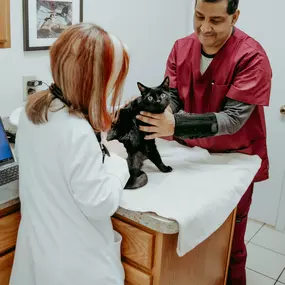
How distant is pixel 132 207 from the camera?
1.13 m

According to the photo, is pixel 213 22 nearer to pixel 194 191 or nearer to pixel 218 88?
pixel 218 88

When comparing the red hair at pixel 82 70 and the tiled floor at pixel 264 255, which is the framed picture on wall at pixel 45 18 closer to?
the red hair at pixel 82 70

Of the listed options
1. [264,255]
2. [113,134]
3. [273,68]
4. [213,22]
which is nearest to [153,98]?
[113,134]

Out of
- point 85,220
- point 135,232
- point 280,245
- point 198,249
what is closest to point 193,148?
point 198,249

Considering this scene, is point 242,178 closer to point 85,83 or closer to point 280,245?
point 85,83

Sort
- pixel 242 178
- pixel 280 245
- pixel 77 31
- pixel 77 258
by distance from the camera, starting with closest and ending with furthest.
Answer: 1. pixel 77 31
2. pixel 77 258
3. pixel 242 178
4. pixel 280 245

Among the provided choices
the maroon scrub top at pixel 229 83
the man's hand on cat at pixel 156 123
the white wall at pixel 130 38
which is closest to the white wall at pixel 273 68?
the white wall at pixel 130 38

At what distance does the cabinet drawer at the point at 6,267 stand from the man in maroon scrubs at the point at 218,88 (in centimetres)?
58

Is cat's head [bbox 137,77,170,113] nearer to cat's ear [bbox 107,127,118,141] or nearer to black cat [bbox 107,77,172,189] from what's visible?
black cat [bbox 107,77,172,189]

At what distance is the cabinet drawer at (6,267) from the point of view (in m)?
1.23

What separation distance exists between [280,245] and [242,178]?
1.24m

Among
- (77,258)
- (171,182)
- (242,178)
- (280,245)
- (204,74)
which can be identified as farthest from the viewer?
(280,245)

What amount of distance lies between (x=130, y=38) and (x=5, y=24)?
86cm

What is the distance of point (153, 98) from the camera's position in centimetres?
127
